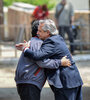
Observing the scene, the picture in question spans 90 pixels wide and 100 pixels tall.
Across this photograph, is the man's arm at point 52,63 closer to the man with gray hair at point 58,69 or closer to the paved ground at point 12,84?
the man with gray hair at point 58,69

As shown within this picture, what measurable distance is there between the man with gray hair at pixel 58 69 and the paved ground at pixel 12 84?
2.03 metres

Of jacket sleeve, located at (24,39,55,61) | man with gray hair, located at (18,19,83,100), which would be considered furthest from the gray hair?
jacket sleeve, located at (24,39,55,61)

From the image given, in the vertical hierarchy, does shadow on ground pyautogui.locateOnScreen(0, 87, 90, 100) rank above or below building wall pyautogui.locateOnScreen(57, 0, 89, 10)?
below

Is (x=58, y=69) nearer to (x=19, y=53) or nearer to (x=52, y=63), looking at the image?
(x=52, y=63)

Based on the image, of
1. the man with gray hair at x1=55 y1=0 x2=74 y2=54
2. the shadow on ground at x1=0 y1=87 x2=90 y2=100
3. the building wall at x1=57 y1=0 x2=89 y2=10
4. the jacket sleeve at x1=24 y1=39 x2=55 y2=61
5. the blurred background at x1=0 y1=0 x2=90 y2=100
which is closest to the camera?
the jacket sleeve at x1=24 y1=39 x2=55 y2=61

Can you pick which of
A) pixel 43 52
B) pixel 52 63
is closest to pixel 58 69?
pixel 52 63

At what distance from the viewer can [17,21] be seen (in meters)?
16.0

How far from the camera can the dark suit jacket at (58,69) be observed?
399cm

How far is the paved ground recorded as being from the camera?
6195 mm

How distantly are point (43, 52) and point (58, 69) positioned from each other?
0.90 ft

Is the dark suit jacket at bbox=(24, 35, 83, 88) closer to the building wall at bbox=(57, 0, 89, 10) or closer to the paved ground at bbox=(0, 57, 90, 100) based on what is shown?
the paved ground at bbox=(0, 57, 90, 100)

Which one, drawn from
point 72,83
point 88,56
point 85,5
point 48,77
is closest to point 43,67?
point 48,77

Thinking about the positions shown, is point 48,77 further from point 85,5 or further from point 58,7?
point 85,5

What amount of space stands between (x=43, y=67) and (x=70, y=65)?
33 centimetres
